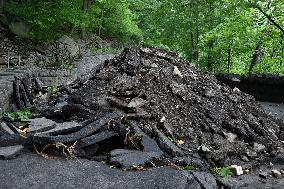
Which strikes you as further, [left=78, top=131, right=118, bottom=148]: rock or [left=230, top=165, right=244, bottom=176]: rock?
[left=230, top=165, right=244, bottom=176]: rock

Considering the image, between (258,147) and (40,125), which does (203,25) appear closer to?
(258,147)

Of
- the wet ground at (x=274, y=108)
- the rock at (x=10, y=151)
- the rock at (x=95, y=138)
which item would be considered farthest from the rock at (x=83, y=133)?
the wet ground at (x=274, y=108)

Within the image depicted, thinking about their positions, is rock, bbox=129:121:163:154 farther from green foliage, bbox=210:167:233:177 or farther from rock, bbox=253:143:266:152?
rock, bbox=253:143:266:152

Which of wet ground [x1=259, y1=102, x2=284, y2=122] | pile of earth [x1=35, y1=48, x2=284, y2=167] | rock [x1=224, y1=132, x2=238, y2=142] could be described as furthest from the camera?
wet ground [x1=259, y1=102, x2=284, y2=122]

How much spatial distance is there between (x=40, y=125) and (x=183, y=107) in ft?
8.77

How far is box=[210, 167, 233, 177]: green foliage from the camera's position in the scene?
533 centimetres

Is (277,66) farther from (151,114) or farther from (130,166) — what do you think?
(130,166)

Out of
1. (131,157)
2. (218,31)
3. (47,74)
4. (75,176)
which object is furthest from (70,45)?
(75,176)

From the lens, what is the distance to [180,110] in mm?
6637

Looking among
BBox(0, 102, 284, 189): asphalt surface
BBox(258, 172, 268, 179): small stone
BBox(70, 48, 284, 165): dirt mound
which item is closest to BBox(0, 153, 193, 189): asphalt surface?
BBox(0, 102, 284, 189): asphalt surface

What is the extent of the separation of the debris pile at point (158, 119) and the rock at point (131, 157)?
14mm

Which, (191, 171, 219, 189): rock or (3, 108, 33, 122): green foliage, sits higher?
(191, 171, 219, 189): rock

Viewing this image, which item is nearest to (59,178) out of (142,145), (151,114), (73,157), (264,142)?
(73,157)

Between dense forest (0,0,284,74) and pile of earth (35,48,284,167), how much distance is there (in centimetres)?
341
